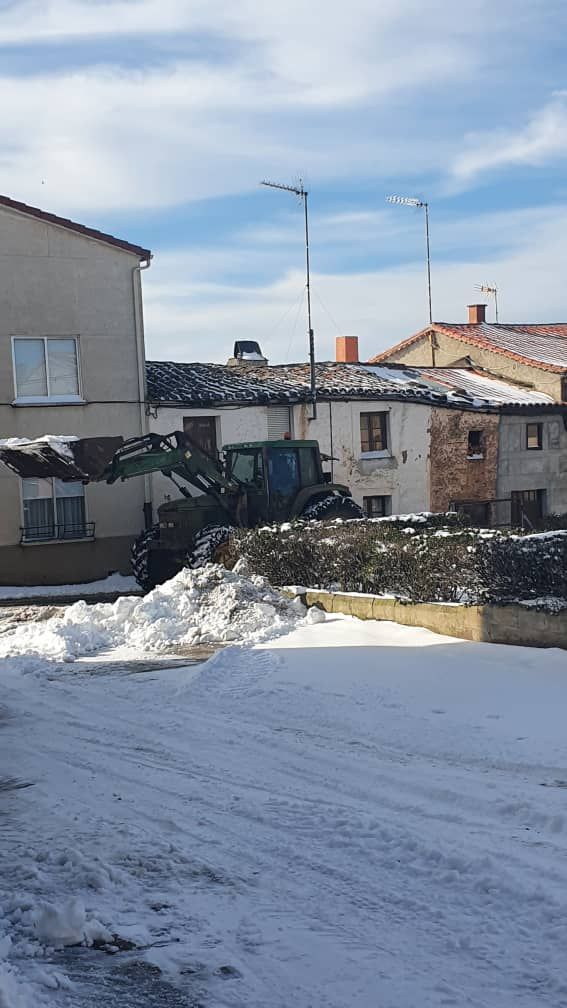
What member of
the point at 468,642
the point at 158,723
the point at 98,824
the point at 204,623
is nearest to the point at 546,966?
the point at 98,824

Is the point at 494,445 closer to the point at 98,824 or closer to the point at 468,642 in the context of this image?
the point at 468,642

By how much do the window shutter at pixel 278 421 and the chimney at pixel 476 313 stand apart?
51.5ft

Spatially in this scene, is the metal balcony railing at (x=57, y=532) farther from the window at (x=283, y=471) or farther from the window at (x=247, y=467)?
the window at (x=283, y=471)

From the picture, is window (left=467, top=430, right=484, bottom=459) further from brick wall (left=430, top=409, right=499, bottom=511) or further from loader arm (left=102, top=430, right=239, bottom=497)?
loader arm (left=102, top=430, right=239, bottom=497)

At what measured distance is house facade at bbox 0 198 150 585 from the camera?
22.7 m

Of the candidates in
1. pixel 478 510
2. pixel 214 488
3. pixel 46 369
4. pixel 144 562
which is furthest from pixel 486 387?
pixel 144 562

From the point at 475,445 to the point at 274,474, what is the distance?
33.7 ft

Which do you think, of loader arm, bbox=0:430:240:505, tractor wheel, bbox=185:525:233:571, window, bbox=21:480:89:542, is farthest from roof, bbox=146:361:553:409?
tractor wheel, bbox=185:525:233:571

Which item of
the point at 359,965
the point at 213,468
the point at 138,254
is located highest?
the point at 138,254

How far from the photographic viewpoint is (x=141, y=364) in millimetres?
24109

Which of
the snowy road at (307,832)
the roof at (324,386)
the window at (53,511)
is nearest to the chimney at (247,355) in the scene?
the roof at (324,386)

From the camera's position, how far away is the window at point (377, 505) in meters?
27.5

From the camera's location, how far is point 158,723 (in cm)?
930

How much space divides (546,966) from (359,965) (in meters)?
0.76
